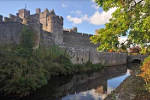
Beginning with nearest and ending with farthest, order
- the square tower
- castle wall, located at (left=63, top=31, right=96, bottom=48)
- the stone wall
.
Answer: the stone wall < castle wall, located at (left=63, top=31, right=96, bottom=48) < the square tower

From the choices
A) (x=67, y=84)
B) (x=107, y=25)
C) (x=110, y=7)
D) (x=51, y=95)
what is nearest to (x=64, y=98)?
(x=51, y=95)

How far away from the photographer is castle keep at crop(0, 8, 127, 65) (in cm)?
822

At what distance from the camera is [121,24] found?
2.69 metres

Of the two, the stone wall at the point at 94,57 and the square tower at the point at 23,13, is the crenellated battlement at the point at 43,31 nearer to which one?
the square tower at the point at 23,13

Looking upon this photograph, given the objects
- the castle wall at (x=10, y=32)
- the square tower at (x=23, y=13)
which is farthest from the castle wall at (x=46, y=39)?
the square tower at (x=23, y=13)

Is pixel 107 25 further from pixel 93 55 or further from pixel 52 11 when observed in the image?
pixel 52 11

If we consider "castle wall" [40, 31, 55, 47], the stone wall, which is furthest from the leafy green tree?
the stone wall

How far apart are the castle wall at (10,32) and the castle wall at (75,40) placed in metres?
7.42

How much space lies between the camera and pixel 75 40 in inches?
661

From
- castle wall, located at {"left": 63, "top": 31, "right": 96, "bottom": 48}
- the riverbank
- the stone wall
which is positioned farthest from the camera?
castle wall, located at {"left": 63, "top": 31, "right": 96, "bottom": 48}

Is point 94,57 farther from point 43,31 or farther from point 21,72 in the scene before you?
point 21,72

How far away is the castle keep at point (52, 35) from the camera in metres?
8.22

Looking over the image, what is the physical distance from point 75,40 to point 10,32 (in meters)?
9.86

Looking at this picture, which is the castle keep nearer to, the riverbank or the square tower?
the square tower
